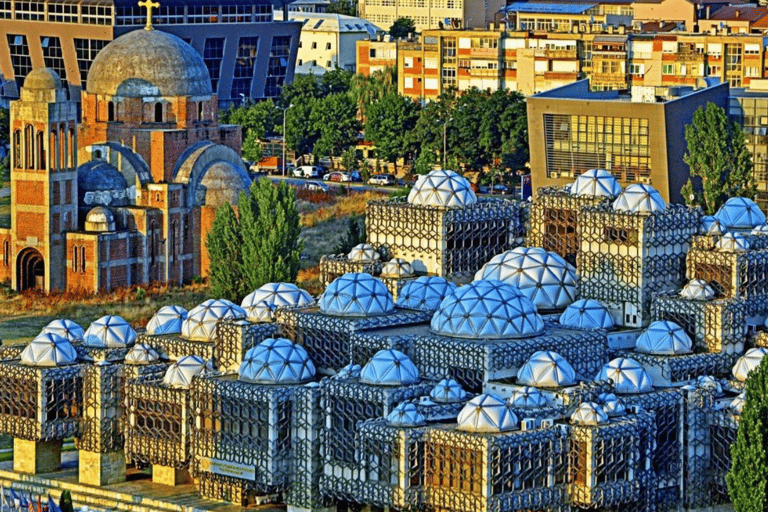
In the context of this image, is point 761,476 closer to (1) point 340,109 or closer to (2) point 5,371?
(2) point 5,371

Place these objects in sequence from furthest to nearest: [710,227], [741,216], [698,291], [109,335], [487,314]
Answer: [741,216] → [710,227] → [109,335] → [698,291] → [487,314]

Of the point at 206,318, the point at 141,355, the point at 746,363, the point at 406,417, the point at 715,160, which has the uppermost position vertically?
the point at 715,160

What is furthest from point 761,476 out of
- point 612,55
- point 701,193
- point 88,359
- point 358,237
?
point 612,55

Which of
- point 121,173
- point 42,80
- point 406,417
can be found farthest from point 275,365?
point 121,173

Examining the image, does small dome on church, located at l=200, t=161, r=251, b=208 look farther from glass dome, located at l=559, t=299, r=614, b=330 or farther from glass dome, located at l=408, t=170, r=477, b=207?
glass dome, located at l=559, t=299, r=614, b=330

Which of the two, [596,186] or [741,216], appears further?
[741,216]

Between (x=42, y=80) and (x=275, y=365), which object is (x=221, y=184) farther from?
(x=275, y=365)
